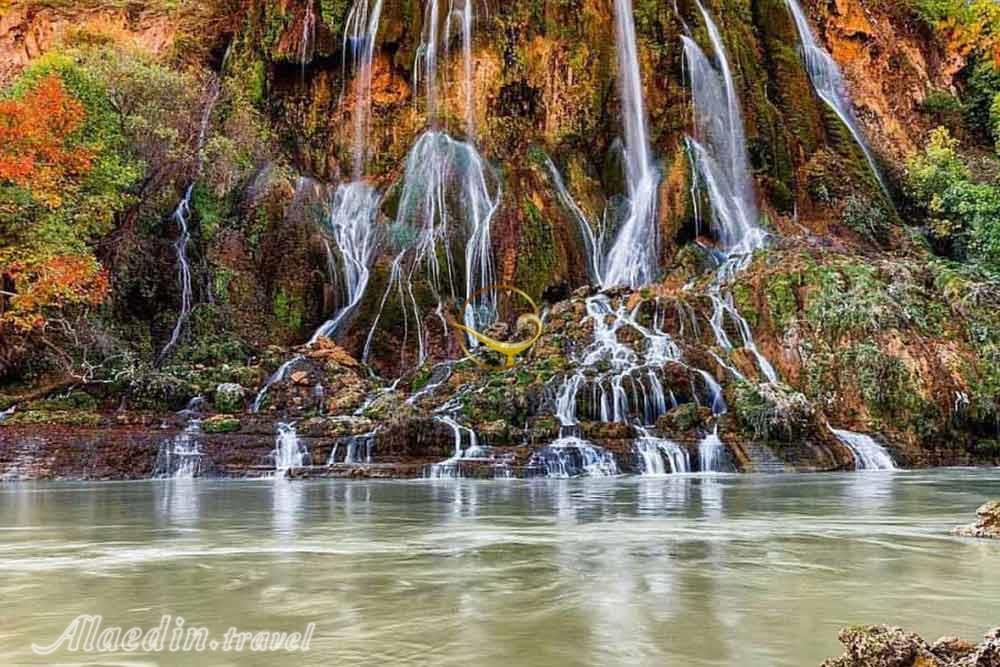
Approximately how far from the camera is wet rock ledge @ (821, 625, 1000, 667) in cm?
267

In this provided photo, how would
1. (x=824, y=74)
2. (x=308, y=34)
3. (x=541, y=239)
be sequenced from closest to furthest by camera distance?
(x=541, y=239) < (x=308, y=34) < (x=824, y=74)

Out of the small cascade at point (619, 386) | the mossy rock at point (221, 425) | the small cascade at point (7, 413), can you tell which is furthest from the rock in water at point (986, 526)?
the small cascade at point (7, 413)

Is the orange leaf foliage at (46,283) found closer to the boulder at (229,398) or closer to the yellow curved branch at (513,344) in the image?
the boulder at (229,398)

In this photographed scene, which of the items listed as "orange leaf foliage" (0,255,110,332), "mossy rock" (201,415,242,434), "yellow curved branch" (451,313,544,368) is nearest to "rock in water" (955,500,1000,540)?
"mossy rock" (201,415,242,434)

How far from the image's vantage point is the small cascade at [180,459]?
15383 millimetres

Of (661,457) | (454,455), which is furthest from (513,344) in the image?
(661,457)

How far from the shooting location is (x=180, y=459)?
1560 cm

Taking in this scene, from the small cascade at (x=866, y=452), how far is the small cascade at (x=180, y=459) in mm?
11518

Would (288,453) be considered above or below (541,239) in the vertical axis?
below

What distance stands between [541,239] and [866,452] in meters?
12.1

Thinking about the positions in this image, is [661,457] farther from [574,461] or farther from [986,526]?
[986,526]

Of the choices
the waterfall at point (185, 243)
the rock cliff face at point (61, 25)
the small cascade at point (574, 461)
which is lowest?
the small cascade at point (574, 461)

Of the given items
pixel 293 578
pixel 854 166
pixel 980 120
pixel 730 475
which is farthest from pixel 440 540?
pixel 980 120

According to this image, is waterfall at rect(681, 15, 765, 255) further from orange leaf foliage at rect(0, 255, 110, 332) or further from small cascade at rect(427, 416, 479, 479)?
orange leaf foliage at rect(0, 255, 110, 332)
